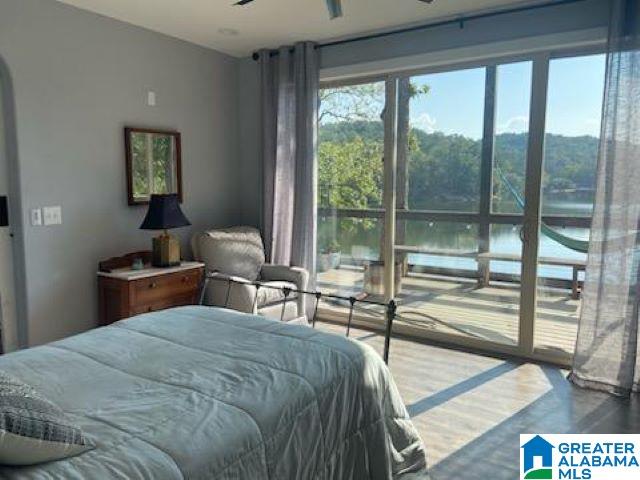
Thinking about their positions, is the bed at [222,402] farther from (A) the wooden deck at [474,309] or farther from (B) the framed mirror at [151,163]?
(A) the wooden deck at [474,309]

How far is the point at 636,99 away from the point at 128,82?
3.70 metres

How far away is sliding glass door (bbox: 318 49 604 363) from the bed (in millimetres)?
2186

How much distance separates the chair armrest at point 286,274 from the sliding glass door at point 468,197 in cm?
59

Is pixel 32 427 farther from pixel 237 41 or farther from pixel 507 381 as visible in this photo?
pixel 237 41

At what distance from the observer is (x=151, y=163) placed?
163 inches

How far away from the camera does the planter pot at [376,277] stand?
455 centimetres

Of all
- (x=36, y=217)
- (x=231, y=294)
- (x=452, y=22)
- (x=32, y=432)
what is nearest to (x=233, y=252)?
(x=231, y=294)

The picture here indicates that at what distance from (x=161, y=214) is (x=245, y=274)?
100 centimetres

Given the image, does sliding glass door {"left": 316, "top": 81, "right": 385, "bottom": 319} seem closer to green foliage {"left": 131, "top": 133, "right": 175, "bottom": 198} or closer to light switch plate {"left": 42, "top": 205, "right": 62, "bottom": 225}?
green foliage {"left": 131, "top": 133, "right": 175, "bottom": 198}

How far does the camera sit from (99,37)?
12.2ft

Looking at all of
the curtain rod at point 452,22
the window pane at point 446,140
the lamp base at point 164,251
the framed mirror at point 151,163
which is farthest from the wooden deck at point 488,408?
the curtain rod at point 452,22

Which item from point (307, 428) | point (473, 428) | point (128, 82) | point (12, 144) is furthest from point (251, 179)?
point (307, 428)

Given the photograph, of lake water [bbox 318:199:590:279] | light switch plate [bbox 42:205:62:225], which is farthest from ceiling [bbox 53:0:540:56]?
lake water [bbox 318:199:590:279]

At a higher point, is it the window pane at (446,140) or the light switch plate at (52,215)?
the window pane at (446,140)
